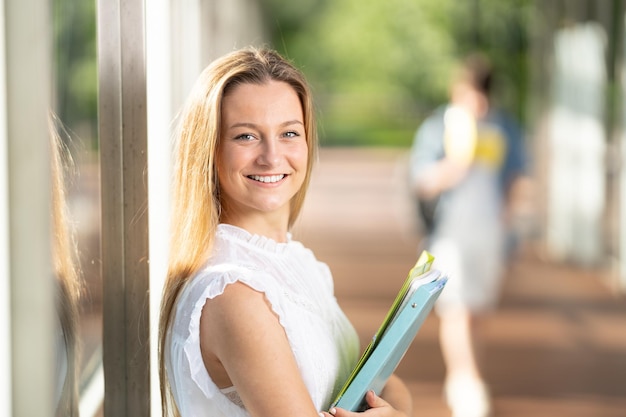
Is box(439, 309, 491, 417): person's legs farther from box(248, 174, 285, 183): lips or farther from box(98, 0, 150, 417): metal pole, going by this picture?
box(248, 174, 285, 183): lips

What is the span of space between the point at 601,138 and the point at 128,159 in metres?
9.43

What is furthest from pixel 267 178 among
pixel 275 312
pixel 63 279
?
pixel 63 279

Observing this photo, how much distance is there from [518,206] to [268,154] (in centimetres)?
438

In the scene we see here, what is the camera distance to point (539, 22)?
1420cm

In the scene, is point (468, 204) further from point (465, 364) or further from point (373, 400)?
point (373, 400)

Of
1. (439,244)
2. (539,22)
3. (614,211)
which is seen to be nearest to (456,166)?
(439,244)

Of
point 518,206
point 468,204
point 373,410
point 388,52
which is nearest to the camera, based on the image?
point 373,410

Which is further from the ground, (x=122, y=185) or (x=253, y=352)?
(x=122, y=185)

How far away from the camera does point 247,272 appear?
180cm

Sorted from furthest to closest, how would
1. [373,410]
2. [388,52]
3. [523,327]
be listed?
[388,52] → [523,327] → [373,410]

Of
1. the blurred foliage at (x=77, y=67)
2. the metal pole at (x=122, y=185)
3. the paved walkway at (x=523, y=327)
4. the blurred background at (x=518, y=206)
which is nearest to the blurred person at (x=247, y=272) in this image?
the metal pole at (x=122, y=185)

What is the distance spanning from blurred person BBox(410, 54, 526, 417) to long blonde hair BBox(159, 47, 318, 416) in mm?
3852

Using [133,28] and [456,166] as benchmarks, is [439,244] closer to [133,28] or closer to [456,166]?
[456,166]

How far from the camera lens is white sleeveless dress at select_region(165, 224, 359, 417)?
1784 millimetres
